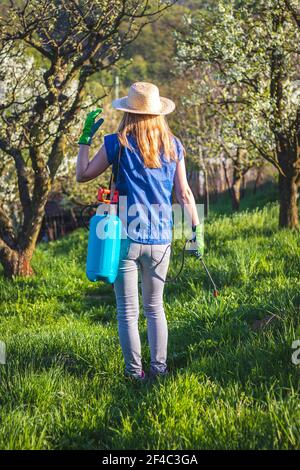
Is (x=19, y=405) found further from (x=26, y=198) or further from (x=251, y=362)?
(x=26, y=198)

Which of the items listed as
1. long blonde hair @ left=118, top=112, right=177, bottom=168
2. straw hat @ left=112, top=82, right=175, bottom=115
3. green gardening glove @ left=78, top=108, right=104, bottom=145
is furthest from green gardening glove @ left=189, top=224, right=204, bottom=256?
green gardening glove @ left=78, top=108, right=104, bottom=145

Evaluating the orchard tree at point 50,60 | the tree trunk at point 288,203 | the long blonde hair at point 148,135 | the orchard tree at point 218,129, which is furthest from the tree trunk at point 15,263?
the long blonde hair at point 148,135

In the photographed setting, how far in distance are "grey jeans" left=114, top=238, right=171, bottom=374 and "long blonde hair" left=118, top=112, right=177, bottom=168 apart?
0.59 metres

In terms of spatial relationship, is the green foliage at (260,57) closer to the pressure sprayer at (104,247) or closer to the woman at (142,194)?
the woman at (142,194)

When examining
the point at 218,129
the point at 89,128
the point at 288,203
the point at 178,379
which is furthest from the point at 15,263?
the point at 218,129

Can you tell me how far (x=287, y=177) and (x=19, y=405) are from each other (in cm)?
795

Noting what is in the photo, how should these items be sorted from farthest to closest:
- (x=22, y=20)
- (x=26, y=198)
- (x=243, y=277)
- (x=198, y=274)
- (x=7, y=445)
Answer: (x=26, y=198)
(x=22, y=20)
(x=198, y=274)
(x=243, y=277)
(x=7, y=445)

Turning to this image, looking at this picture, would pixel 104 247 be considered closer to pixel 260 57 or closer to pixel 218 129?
pixel 260 57

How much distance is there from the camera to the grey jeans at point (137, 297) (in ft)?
13.6

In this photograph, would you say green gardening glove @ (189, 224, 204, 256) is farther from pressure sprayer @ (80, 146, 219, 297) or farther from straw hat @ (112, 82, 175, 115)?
straw hat @ (112, 82, 175, 115)

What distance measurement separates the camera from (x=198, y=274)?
25.4ft

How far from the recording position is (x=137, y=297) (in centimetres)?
427

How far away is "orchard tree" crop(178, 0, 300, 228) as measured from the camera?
10023 millimetres


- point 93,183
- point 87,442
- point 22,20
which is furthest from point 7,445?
point 93,183
